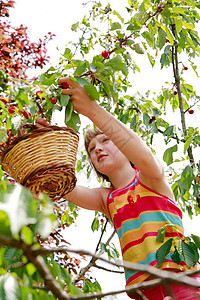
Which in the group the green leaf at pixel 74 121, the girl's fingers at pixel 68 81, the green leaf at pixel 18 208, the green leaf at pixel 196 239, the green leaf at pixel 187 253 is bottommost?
the green leaf at pixel 18 208

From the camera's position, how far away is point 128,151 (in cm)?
141

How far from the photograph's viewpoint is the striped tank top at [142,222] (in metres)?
1.52

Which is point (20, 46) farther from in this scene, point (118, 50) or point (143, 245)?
point (143, 245)


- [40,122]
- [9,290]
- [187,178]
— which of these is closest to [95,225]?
[187,178]

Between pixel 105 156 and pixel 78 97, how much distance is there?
0.56 m

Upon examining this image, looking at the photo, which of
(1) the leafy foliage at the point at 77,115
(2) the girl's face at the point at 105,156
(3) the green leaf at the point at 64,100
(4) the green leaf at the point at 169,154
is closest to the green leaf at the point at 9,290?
(1) the leafy foliage at the point at 77,115

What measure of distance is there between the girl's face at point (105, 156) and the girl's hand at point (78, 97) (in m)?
0.51

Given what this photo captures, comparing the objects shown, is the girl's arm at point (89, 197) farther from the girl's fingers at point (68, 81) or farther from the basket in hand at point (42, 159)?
the girl's fingers at point (68, 81)

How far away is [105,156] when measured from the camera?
6.22 feet

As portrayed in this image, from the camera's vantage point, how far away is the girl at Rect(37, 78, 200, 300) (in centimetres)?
141

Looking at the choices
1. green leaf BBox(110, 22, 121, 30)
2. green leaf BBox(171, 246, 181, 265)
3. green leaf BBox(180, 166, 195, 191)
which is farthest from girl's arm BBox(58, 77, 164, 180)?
green leaf BBox(180, 166, 195, 191)

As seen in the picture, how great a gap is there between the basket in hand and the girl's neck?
59 centimetres

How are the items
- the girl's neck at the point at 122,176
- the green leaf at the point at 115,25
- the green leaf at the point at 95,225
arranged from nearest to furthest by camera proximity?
the green leaf at the point at 115,25, the girl's neck at the point at 122,176, the green leaf at the point at 95,225

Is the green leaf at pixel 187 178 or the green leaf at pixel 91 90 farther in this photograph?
the green leaf at pixel 187 178
